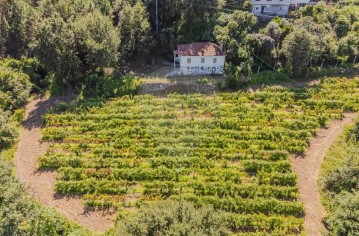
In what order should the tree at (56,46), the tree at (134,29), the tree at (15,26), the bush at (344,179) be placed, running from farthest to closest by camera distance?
the tree at (15,26) < the tree at (134,29) < the tree at (56,46) < the bush at (344,179)

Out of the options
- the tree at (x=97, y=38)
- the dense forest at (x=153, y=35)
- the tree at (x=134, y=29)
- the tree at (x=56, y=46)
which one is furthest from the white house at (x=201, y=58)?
the tree at (x=56, y=46)

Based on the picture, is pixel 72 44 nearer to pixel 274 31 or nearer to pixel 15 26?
pixel 15 26

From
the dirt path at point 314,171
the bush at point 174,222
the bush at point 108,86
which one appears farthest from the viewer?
the bush at point 108,86

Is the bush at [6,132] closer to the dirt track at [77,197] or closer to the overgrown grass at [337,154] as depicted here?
the dirt track at [77,197]

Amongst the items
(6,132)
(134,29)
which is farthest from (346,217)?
(134,29)

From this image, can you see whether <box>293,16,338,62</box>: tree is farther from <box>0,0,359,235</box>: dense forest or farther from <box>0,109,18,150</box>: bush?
<box>0,109,18,150</box>: bush

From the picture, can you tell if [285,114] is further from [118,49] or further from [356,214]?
[118,49]
